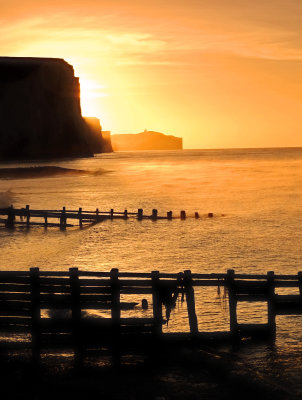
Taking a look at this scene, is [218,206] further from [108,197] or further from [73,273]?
[73,273]

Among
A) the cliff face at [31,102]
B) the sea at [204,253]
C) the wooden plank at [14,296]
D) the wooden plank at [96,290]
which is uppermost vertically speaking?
the cliff face at [31,102]

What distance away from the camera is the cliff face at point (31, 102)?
7362 inches

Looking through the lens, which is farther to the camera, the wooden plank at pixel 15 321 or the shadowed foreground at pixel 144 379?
the wooden plank at pixel 15 321

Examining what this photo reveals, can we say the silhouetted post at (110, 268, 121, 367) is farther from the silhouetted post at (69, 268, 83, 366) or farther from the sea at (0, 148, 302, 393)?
the sea at (0, 148, 302, 393)

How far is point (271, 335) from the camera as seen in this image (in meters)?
13.2

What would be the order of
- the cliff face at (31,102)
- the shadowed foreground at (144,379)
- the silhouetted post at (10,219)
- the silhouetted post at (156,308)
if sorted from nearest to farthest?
the shadowed foreground at (144,379)
the silhouetted post at (156,308)
the silhouetted post at (10,219)
the cliff face at (31,102)

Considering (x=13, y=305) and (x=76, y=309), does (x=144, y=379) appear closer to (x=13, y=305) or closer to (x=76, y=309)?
(x=76, y=309)

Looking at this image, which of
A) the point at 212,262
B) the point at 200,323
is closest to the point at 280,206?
the point at 212,262

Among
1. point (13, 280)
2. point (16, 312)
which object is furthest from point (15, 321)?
point (13, 280)

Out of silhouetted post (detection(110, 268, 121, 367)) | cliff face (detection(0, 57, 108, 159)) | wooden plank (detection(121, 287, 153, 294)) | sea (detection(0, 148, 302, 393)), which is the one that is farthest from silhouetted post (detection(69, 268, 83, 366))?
cliff face (detection(0, 57, 108, 159))

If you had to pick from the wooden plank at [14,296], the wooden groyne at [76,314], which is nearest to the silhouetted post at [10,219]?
the wooden groyne at [76,314]

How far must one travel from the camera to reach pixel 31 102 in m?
189

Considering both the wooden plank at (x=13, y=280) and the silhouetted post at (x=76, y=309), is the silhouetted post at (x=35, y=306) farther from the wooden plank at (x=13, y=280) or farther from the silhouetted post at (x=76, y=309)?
the silhouetted post at (x=76, y=309)

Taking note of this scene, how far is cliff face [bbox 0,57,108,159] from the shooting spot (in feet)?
614
